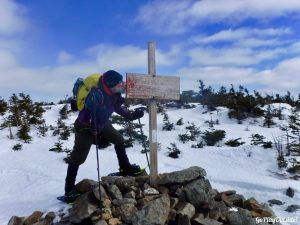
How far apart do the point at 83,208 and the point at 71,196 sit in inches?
28.1

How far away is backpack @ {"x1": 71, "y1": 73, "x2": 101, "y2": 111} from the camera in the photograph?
17.3 ft

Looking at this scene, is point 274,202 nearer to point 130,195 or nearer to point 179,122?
point 130,195

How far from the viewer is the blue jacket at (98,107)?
16.9 feet

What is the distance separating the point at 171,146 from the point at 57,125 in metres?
4.94

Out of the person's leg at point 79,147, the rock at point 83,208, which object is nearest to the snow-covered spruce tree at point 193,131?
the person's leg at point 79,147

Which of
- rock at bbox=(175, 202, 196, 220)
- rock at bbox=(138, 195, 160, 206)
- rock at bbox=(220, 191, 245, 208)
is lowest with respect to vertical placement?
rock at bbox=(220, 191, 245, 208)

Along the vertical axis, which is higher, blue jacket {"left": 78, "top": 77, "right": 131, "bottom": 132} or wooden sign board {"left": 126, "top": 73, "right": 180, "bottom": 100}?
wooden sign board {"left": 126, "top": 73, "right": 180, "bottom": 100}

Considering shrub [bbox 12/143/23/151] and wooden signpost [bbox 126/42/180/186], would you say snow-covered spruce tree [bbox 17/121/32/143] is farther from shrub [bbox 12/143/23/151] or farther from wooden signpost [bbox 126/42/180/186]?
wooden signpost [bbox 126/42/180/186]

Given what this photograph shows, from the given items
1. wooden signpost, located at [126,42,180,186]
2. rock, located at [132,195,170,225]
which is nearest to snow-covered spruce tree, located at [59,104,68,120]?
wooden signpost, located at [126,42,180,186]

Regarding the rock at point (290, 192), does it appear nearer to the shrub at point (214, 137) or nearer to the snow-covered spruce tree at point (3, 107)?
the shrub at point (214, 137)

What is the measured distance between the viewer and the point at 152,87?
5566 mm

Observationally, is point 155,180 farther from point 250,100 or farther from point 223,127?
point 250,100

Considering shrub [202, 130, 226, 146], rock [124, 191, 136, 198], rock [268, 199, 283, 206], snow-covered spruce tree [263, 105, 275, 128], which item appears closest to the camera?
rock [124, 191, 136, 198]

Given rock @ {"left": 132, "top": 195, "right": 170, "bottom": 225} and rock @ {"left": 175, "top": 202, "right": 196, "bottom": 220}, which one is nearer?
rock @ {"left": 132, "top": 195, "right": 170, "bottom": 225}
